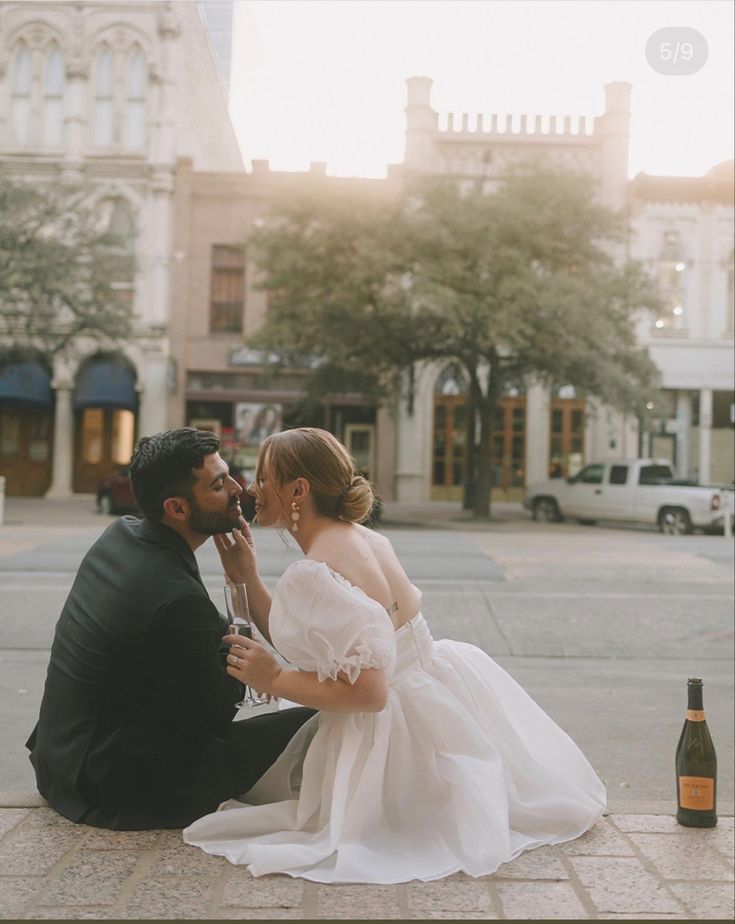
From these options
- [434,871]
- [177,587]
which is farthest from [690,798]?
[177,587]

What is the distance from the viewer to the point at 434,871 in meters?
3.18

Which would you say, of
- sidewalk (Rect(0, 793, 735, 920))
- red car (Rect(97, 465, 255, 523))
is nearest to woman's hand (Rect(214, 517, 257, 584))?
sidewalk (Rect(0, 793, 735, 920))

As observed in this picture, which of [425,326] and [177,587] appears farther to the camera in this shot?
[425,326]

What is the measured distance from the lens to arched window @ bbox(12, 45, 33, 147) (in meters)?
31.8

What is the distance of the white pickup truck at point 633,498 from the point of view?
2356 centimetres

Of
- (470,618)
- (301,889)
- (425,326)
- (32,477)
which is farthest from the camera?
(32,477)

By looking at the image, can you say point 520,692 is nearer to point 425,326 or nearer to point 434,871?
point 434,871

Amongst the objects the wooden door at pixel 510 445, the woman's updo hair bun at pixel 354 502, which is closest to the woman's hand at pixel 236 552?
the woman's updo hair bun at pixel 354 502

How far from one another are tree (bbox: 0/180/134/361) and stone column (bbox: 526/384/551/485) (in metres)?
12.8

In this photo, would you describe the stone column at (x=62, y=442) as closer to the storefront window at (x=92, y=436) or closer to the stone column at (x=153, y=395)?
the storefront window at (x=92, y=436)

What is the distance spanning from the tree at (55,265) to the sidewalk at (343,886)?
826 inches

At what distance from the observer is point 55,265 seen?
23453 mm

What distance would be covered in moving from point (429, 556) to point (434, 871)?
1097 centimetres

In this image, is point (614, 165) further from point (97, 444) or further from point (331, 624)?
point (331, 624)
